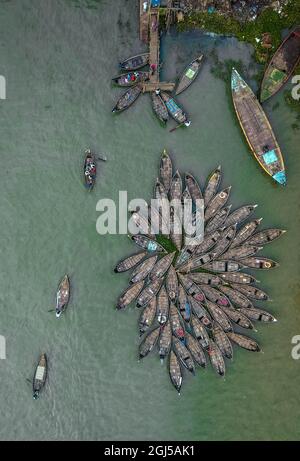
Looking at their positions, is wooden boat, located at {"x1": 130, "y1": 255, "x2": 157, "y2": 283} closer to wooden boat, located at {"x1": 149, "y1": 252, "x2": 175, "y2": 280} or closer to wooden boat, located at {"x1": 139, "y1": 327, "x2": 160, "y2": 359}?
wooden boat, located at {"x1": 149, "y1": 252, "x2": 175, "y2": 280}

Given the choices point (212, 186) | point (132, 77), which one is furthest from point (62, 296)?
point (132, 77)

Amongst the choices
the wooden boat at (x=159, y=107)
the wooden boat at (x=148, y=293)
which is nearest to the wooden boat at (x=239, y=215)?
the wooden boat at (x=148, y=293)

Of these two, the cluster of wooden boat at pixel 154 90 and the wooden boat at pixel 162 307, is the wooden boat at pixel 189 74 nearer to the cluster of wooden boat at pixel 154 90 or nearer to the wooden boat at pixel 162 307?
the cluster of wooden boat at pixel 154 90

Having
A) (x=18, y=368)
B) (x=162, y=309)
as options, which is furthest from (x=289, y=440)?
(x=18, y=368)

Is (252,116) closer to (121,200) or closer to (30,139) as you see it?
(121,200)

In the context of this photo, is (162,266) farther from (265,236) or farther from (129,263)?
(265,236)
